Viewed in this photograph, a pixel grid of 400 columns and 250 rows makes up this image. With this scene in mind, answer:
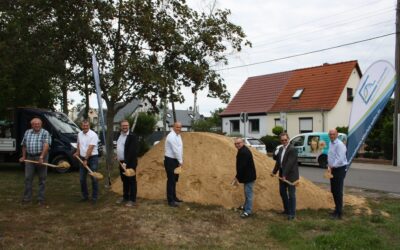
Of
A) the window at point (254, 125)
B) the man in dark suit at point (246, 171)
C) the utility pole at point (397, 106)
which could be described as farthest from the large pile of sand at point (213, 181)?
the window at point (254, 125)

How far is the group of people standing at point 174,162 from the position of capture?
9.25m

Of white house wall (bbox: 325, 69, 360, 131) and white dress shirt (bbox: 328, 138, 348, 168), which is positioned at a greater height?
white house wall (bbox: 325, 69, 360, 131)

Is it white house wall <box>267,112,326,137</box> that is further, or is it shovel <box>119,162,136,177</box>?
white house wall <box>267,112,326,137</box>

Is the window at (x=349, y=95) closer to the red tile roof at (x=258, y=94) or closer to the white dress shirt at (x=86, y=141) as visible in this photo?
the red tile roof at (x=258, y=94)

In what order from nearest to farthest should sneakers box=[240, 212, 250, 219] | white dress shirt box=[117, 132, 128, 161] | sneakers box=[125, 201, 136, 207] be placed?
1. sneakers box=[240, 212, 250, 219]
2. sneakers box=[125, 201, 136, 207]
3. white dress shirt box=[117, 132, 128, 161]

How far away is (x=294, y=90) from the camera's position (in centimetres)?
4022

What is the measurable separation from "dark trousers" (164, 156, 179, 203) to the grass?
0.32 metres

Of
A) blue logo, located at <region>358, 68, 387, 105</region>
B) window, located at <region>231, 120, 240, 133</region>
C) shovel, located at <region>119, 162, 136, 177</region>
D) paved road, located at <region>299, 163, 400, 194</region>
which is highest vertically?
blue logo, located at <region>358, 68, 387, 105</region>

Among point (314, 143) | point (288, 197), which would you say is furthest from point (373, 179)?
point (288, 197)

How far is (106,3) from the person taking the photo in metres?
13.1

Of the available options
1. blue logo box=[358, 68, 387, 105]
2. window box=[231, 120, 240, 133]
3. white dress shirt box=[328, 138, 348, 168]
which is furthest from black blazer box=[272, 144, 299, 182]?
window box=[231, 120, 240, 133]

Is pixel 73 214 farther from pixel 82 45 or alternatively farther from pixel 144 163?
pixel 82 45

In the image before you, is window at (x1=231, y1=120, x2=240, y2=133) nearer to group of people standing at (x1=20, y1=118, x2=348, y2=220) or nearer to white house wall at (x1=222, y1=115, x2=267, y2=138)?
white house wall at (x1=222, y1=115, x2=267, y2=138)

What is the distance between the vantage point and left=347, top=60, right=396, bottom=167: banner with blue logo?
10445mm
